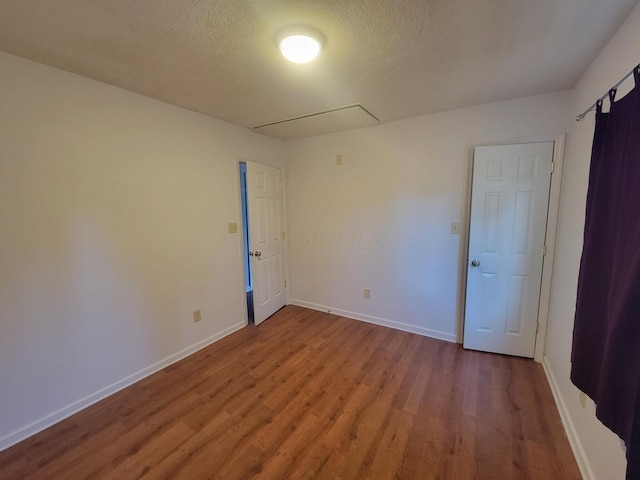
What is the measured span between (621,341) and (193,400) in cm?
246

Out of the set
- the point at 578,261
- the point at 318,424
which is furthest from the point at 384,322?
the point at 578,261

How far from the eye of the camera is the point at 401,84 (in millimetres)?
2002

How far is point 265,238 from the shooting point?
3.38 metres

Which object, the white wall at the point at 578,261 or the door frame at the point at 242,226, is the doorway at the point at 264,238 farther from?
the white wall at the point at 578,261

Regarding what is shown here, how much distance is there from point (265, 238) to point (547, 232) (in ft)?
9.47

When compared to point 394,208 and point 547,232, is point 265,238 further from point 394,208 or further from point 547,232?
point 547,232

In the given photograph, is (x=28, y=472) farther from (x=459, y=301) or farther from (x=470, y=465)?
(x=459, y=301)

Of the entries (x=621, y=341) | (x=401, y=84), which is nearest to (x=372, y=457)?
(x=621, y=341)

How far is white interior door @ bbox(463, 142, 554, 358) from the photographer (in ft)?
7.53

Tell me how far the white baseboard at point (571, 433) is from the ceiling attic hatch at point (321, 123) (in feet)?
9.07

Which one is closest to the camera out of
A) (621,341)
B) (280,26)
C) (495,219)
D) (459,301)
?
(621,341)

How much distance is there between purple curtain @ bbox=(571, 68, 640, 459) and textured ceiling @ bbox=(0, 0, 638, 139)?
0.56m

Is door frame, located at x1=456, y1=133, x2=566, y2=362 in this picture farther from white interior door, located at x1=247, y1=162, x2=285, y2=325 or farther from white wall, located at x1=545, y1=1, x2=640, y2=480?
white interior door, located at x1=247, y1=162, x2=285, y2=325

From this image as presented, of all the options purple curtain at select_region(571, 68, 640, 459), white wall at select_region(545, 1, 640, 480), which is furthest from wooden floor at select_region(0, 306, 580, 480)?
purple curtain at select_region(571, 68, 640, 459)
